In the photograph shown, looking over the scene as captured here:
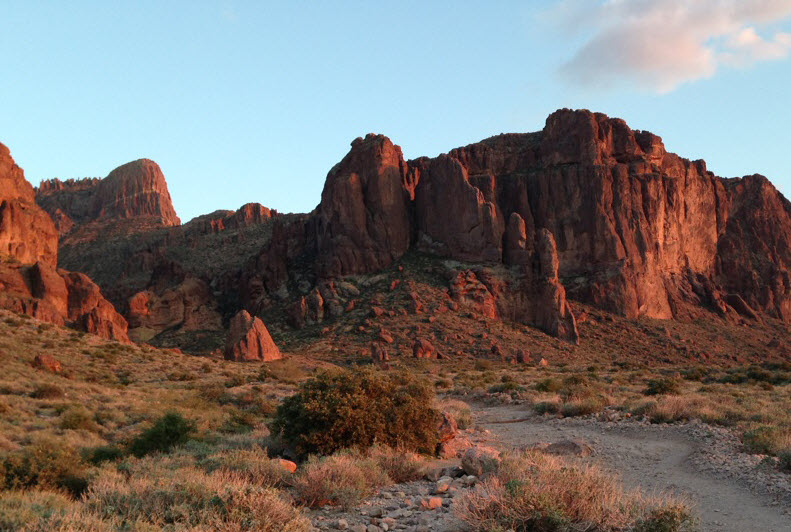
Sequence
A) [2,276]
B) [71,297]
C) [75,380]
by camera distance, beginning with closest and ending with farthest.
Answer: [75,380] → [2,276] → [71,297]

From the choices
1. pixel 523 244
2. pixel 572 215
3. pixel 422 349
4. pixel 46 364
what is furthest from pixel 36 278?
pixel 572 215

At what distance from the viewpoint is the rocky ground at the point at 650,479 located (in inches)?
327

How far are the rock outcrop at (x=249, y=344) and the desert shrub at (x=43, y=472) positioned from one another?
3773 cm

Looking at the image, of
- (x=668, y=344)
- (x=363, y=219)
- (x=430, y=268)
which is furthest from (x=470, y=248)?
(x=668, y=344)

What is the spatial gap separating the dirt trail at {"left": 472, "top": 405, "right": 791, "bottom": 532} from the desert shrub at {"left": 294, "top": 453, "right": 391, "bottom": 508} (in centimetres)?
435

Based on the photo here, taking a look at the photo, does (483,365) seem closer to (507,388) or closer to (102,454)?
(507,388)

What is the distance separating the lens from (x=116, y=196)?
548ft

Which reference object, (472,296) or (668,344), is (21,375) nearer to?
(472,296)

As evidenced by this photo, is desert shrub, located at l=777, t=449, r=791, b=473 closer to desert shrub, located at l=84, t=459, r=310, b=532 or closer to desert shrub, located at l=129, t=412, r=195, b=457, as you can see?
desert shrub, located at l=84, t=459, r=310, b=532

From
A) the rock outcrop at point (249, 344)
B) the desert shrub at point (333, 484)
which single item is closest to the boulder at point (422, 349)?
the rock outcrop at point (249, 344)

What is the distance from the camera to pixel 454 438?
15.4 metres

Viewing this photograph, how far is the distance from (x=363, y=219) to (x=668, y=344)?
1474 inches

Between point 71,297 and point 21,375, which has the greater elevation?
point 71,297

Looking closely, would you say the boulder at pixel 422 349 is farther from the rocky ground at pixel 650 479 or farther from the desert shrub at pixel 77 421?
the desert shrub at pixel 77 421
